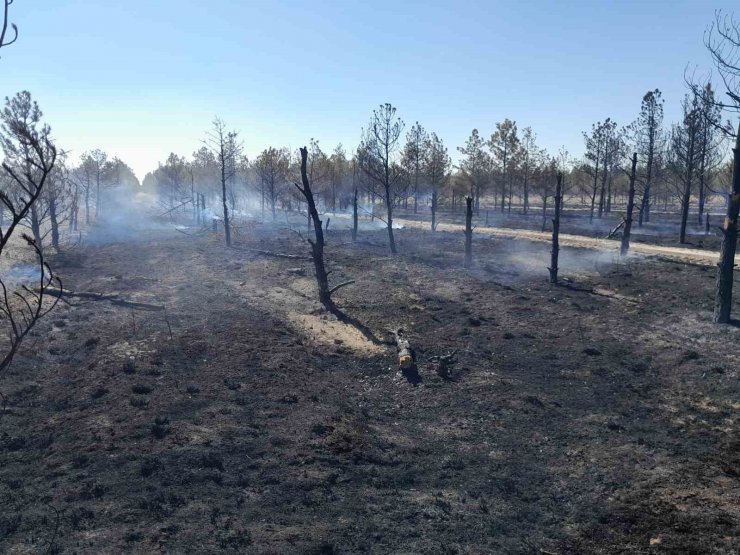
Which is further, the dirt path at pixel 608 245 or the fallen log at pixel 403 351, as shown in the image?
the dirt path at pixel 608 245

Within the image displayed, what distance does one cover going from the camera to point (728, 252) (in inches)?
674

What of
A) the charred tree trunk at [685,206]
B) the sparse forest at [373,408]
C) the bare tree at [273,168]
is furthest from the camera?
the bare tree at [273,168]

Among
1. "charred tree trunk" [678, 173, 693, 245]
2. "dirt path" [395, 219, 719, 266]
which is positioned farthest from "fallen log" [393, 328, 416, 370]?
"charred tree trunk" [678, 173, 693, 245]

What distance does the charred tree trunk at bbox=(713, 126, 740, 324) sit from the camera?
17.0 metres

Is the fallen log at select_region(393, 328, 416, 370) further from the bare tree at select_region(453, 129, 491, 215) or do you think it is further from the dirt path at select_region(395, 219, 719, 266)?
the bare tree at select_region(453, 129, 491, 215)

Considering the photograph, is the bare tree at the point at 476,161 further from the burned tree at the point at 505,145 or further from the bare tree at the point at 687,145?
the bare tree at the point at 687,145

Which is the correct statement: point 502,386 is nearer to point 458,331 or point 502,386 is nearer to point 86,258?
point 458,331

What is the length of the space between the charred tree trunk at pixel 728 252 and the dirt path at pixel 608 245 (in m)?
11.6

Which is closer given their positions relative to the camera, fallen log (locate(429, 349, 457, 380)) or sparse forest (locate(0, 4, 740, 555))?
sparse forest (locate(0, 4, 740, 555))

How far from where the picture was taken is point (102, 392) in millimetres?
12633

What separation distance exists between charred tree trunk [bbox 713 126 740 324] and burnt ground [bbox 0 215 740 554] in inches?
35.4

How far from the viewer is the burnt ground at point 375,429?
7.92 metres

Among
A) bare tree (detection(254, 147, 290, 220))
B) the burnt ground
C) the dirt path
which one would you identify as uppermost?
bare tree (detection(254, 147, 290, 220))

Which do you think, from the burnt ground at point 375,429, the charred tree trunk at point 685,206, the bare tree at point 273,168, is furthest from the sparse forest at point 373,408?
the bare tree at point 273,168
